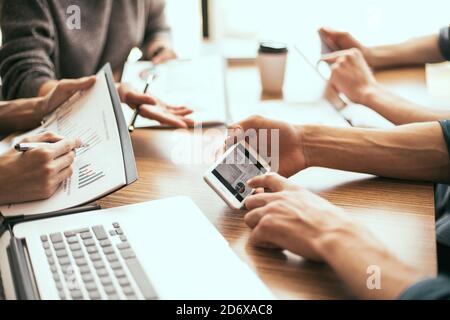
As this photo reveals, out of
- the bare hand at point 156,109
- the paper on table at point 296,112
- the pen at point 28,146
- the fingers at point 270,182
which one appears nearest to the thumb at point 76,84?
the bare hand at point 156,109

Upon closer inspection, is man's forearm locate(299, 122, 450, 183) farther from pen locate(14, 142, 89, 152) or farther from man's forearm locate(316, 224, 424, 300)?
pen locate(14, 142, 89, 152)

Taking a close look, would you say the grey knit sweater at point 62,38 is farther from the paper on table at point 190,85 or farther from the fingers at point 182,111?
the fingers at point 182,111

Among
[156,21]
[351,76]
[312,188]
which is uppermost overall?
[156,21]

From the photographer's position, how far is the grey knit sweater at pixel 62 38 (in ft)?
3.69

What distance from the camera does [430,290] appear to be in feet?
1.69

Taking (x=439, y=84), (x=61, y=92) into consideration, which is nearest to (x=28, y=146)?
(x=61, y=92)

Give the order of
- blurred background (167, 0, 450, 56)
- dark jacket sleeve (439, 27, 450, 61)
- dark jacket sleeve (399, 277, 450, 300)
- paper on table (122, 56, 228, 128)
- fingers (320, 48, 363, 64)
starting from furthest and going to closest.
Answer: blurred background (167, 0, 450, 56) → dark jacket sleeve (439, 27, 450, 61) → fingers (320, 48, 363, 64) → paper on table (122, 56, 228, 128) → dark jacket sleeve (399, 277, 450, 300)

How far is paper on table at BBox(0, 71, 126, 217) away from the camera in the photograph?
0.71 metres

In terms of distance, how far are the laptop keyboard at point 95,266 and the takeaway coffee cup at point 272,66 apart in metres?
0.70

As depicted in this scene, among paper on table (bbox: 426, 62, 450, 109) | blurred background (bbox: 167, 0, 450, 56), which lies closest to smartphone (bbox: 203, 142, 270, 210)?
paper on table (bbox: 426, 62, 450, 109)

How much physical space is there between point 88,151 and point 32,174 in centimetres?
11

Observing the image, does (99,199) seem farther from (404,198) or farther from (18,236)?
(404,198)

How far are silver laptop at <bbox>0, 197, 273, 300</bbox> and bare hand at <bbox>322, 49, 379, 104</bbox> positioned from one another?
23.7 inches

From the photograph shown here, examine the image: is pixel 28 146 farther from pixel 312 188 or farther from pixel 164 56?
pixel 164 56
